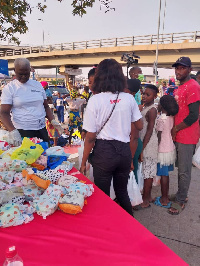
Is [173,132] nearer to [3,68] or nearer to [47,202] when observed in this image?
[47,202]

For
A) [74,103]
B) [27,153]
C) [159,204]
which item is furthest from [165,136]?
[74,103]

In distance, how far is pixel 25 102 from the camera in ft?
9.84

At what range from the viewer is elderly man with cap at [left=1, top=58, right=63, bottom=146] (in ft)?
9.49

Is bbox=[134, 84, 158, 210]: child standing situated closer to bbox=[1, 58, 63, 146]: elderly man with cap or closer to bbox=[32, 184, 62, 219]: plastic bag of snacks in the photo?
bbox=[1, 58, 63, 146]: elderly man with cap

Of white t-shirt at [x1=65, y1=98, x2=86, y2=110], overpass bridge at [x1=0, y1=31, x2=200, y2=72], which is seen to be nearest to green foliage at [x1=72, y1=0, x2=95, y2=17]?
white t-shirt at [x1=65, y1=98, x2=86, y2=110]

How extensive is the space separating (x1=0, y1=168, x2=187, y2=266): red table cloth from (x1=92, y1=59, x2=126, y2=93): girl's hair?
1106 millimetres

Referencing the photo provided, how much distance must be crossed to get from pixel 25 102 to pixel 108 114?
1.47 metres

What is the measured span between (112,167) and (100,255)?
3.22ft

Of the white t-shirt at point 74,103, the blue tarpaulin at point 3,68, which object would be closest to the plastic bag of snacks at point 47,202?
A: the white t-shirt at point 74,103

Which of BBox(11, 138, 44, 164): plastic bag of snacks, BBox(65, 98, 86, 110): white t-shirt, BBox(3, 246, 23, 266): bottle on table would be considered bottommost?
BBox(3, 246, 23, 266): bottle on table

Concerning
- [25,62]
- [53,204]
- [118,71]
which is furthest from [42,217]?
[25,62]

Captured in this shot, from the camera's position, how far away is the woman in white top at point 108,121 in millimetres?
2059

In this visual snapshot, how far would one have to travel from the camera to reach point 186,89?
2.91 metres

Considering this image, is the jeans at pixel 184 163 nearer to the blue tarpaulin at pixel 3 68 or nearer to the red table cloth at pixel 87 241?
the red table cloth at pixel 87 241
